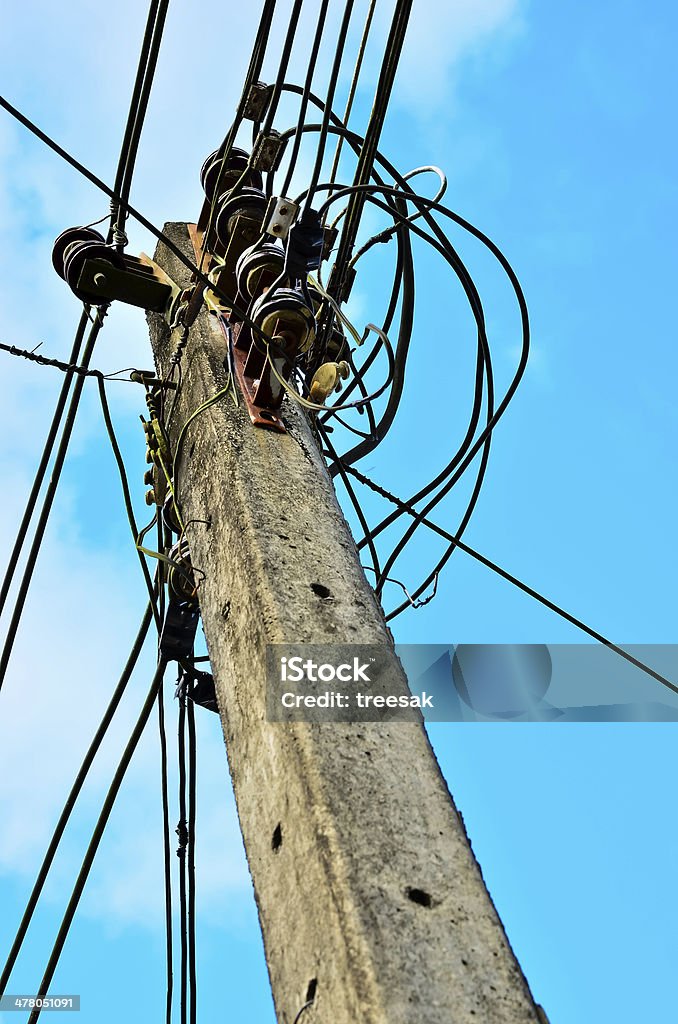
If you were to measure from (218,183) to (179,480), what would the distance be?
1.00m

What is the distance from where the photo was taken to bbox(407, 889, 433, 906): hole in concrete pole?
5.40ft

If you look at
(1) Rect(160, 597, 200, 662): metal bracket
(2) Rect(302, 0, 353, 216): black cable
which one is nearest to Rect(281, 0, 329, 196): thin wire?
(2) Rect(302, 0, 353, 216): black cable

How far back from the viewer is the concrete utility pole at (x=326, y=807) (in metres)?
1.56

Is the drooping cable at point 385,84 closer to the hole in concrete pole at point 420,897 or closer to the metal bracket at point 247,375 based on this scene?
the metal bracket at point 247,375

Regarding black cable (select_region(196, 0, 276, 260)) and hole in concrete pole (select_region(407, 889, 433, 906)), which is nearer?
hole in concrete pole (select_region(407, 889, 433, 906))

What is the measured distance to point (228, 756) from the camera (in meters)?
2.17

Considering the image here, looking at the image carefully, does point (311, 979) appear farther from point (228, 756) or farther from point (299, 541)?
point (299, 541)

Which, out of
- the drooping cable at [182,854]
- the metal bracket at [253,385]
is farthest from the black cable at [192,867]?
the metal bracket at [253,385]

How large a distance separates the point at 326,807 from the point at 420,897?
21 cm

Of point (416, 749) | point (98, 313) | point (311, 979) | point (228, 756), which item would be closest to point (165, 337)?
point (98, 313)

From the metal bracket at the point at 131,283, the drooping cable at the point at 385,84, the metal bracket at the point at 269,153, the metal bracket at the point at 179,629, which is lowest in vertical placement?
the metal bracket at the point at 179,629

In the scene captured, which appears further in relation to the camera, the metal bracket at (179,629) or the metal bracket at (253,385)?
the metal bracket at (179,629)

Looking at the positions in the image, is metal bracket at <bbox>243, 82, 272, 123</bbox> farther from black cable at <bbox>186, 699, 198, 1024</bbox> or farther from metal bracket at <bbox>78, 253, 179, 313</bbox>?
black cable at <bbox>186, 699, 198, 1024</bbox>

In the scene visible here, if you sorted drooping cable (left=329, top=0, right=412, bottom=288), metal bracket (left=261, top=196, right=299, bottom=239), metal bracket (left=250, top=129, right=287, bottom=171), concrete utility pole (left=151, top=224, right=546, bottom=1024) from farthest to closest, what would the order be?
metal bracket (left=250, top=129, right=287, bottom=171), drooping cable (left=329, top=0, right=412, bottom=288), metal bracket (left=261, top=196, right=299, bottom=239), concrete utility pole (left=151, top=224, right=546, bottom=1024)
